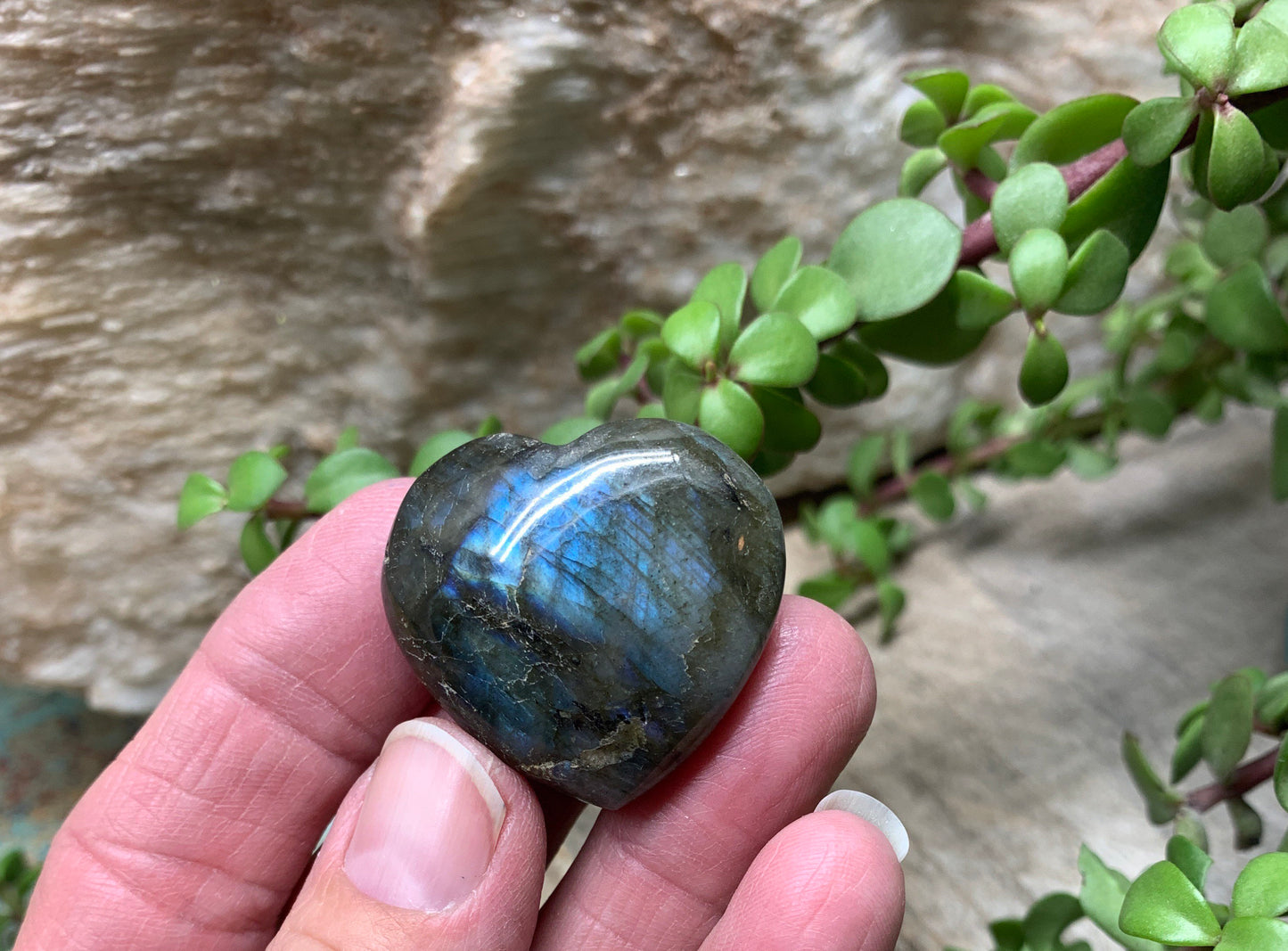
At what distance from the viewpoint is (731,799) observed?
0.70 m

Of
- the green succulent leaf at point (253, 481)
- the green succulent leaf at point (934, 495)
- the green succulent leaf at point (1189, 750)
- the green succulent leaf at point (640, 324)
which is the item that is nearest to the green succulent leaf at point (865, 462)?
the green succulent leaf at point (934, 495)

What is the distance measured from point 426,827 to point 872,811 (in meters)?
0.33

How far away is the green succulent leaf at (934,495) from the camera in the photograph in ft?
3.96

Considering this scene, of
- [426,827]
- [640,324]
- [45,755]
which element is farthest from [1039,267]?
[45,755]

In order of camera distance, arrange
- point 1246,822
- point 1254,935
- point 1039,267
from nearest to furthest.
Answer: point 1254,935 → point 1039,267 → point 1246,822

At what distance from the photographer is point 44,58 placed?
2.85 feet

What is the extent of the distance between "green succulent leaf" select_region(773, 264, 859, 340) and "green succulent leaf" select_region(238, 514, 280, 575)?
50 cm

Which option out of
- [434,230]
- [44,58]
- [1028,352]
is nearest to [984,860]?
[1028,352]

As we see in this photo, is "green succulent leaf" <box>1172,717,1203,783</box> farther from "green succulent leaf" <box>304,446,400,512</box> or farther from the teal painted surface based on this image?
the teal painted surface

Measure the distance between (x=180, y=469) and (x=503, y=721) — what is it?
640 millimetres

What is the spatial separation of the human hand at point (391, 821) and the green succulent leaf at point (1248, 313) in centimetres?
47

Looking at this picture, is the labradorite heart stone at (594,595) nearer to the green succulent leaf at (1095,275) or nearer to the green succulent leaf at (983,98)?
the green succulent leaf at (1095,275)

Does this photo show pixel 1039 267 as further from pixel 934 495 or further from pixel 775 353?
pixel 934 495

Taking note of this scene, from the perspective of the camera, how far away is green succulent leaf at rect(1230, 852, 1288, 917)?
1.85ft
